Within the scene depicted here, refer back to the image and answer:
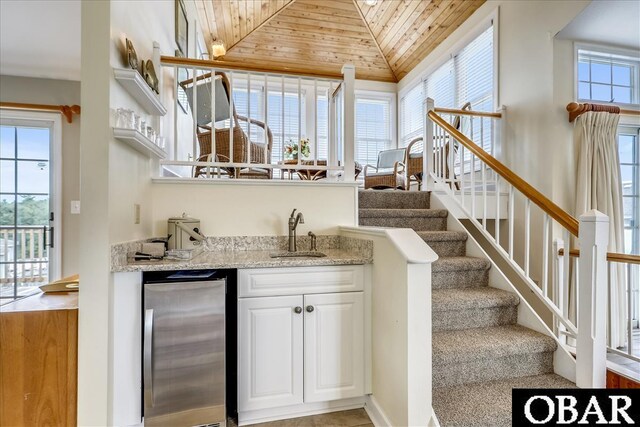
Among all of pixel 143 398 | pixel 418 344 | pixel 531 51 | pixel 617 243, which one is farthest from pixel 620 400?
pixel 531 51

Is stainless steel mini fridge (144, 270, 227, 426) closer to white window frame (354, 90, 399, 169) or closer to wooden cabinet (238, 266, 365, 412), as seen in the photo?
wooden cabinet (238, 266, 365, 412)

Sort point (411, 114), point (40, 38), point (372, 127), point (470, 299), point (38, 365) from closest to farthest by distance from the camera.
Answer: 1. point (38, 365)
2. point (470, 299)
3. point (40, 38)
4. point (411, 114)
5. point (372, 127)

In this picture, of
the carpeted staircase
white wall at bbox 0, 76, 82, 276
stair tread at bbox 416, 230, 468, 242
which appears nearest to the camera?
the carpeted staircase

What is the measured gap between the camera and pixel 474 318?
216 centimetres

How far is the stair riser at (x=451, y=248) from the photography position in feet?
8.93

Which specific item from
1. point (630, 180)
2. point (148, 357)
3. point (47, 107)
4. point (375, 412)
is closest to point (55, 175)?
point (47, 107)

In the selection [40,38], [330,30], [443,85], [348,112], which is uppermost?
[330,30]

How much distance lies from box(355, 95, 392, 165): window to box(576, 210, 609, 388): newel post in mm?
4705

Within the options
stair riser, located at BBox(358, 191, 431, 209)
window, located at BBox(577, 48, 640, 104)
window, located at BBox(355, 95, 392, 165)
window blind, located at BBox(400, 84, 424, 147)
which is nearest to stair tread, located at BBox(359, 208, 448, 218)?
stair riser, located at BBox(358, 191, 431, 209)

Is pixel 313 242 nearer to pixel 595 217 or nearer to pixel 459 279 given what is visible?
pixel 459 279

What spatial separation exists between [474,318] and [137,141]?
7.60ft

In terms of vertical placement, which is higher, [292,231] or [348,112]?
[348,112]

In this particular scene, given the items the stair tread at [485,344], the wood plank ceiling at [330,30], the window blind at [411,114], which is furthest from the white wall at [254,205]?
the window blind at [411,114]

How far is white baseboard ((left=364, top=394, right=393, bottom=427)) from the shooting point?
5.49ft
